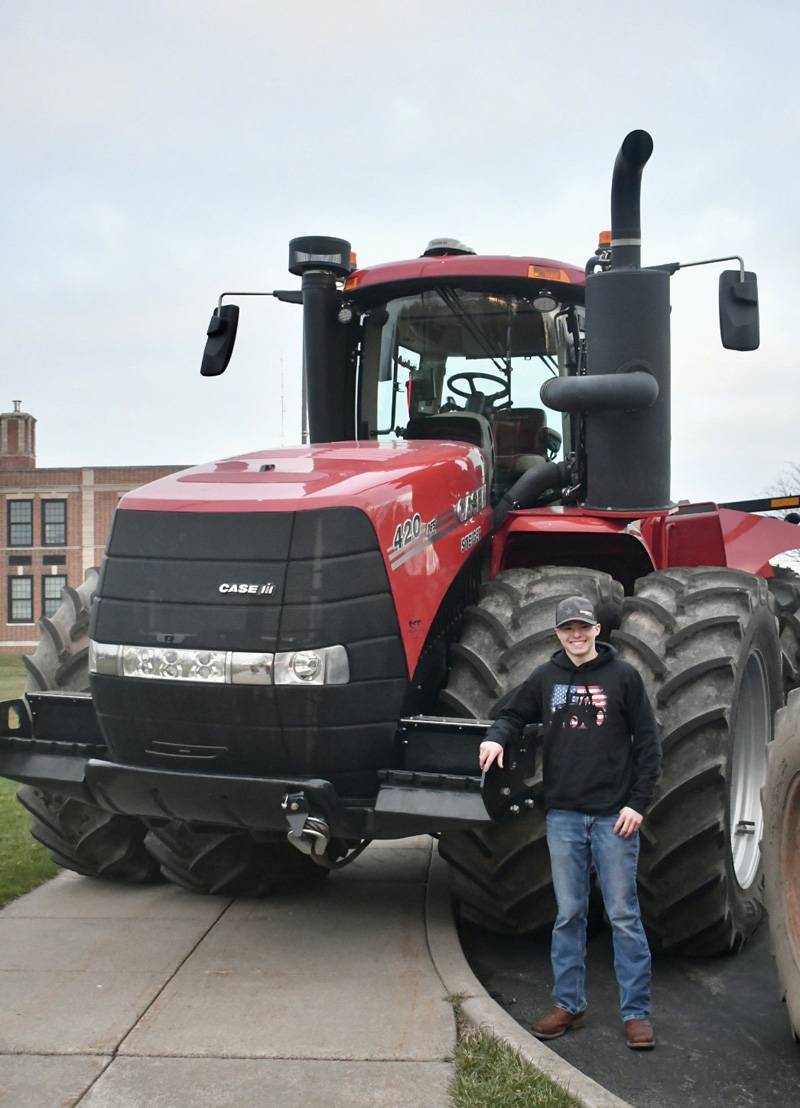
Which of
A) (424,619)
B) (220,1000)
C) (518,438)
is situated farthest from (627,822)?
(518,438)

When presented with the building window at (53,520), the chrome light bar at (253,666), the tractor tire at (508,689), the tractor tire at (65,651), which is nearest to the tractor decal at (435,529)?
the tractor tire at (508,689)

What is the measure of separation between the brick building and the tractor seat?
55211 millimetres

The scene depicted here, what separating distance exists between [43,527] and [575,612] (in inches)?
2350

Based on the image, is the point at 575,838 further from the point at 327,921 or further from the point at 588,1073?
the point at 327,921

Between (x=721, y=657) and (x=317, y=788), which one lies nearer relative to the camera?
(x=317, y=788)

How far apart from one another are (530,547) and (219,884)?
2.28 metres

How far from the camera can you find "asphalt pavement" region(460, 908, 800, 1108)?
169 inches

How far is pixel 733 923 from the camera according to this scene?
537 centimetres

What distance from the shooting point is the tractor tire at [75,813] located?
6.03 metres

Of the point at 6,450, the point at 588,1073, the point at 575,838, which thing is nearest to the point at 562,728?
the point at 575,838

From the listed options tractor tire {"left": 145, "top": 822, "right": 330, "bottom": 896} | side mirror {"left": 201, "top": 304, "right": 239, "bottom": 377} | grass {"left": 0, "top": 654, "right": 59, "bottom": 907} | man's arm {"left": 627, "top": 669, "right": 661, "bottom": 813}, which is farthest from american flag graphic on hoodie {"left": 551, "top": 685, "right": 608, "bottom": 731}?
grass {"left": 0, "top": 654, "right": 59, "bottom": 907}

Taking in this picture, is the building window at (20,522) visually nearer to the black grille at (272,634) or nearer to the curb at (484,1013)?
the curb at (484,1013)

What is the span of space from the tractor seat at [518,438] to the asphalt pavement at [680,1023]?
2.28 metres

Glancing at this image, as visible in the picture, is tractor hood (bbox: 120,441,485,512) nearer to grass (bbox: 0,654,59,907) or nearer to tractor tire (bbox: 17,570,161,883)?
tractor tire (bbox: 17,570,161,883)
